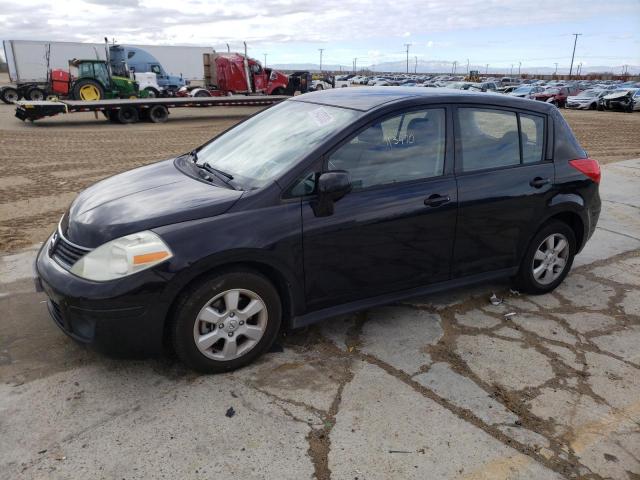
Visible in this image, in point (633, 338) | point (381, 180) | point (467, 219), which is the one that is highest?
point (381, 180)

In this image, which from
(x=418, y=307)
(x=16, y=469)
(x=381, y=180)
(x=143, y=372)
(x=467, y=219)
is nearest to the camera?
(x=16, y=469)

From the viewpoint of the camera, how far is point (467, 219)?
370cm

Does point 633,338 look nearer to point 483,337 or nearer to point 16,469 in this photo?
point 483,337

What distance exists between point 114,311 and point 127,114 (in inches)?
709

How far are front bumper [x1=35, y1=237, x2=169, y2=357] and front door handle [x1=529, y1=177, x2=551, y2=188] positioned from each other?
9.42 ft

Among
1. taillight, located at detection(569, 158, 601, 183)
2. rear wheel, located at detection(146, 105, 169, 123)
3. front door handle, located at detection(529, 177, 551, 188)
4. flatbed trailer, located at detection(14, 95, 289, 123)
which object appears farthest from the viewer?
rear wheel, located at detection(146, 105, 169, 123)

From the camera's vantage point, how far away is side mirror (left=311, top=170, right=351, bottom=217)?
3008mm

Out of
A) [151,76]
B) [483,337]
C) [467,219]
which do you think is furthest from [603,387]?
[151,76]

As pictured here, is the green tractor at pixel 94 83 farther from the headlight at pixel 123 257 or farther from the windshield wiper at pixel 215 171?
the headlight at pixel 123 257

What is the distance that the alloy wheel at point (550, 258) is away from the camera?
429cm

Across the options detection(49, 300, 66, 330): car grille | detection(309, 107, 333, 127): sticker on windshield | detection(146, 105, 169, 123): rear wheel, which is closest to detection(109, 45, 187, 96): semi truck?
detection(146, 105, 169, 123): rear wheel

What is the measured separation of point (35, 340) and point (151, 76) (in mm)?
28713

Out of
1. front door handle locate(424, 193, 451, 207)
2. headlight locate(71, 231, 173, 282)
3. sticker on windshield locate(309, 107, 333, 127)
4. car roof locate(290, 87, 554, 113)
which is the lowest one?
headlight locate(71, 231, 173, 282)

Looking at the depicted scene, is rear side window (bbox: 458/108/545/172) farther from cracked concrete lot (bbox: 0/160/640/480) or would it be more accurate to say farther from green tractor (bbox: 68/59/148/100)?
green tractor (bbox: 68/59/148/100)
